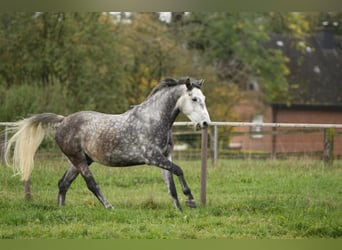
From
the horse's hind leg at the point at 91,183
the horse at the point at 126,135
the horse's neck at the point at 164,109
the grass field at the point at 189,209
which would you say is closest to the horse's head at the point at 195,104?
the horse at the point at 126,135

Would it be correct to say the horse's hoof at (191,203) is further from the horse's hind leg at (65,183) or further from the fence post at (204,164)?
the horse's hind leg at (65,183)

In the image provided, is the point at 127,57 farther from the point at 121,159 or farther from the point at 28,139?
the point at 121,159

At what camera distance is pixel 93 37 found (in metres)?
14.6

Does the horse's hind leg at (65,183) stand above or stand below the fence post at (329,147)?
below

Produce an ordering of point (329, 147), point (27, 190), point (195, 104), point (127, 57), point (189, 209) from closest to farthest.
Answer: point (195, 104)
point (189, 209)
point (27, 190)
point (329, 147)
point (127, 57)

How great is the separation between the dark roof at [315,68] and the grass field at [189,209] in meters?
8.34

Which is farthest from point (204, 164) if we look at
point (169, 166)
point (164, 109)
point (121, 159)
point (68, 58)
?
point (68, 58)

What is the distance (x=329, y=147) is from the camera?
938 centimetres

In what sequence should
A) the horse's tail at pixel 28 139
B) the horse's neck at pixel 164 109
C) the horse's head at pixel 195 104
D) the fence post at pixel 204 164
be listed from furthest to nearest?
the fence post at pixel 204 164 → the horse's tail at pixel 28 139 → the horse's neck at pixel 164 109 → the horse's head at pixel 195 104

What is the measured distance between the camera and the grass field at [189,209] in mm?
6266

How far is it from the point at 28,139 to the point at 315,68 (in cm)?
1374

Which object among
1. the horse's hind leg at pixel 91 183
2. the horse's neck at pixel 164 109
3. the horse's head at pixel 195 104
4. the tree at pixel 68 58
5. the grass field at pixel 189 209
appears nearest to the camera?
the grass field at pixel 189 209

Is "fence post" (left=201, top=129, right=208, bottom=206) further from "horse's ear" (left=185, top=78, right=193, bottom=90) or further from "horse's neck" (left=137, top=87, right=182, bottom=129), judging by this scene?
"horse's ear" (left=185, top=78, right=193, bottom=90)
